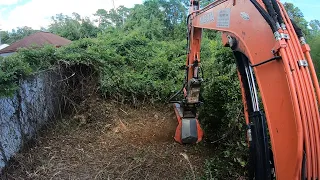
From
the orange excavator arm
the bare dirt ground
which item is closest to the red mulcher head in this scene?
the bare dirt ground

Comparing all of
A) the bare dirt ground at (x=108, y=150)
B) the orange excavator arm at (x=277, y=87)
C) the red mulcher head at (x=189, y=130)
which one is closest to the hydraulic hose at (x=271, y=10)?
the orange excavator arm at (x=277, y=87)

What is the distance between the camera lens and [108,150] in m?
3.79

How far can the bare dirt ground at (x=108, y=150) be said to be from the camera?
3188 mm

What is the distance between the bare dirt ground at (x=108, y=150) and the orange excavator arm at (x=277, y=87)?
164 cm

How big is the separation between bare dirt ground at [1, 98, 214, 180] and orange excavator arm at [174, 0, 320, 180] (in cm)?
164

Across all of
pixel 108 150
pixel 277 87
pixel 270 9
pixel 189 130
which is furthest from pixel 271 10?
pixel 108 150

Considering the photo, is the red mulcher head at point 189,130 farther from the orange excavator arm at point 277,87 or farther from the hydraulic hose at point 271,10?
the hydraulic hose at point 271,10

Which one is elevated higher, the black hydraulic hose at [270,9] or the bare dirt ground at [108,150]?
the black hydraulic hose at [270,9]

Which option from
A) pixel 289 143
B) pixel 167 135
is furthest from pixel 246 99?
pixel 167 135

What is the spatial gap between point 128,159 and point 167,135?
0.95 metres

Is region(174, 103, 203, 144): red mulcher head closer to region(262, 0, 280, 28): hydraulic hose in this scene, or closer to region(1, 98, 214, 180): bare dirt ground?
region(1, 98, 214, 180): bare dirt ground

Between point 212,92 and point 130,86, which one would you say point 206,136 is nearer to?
point 212,92

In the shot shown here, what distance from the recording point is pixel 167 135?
166 inches

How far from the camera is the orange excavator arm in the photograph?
111 cm
